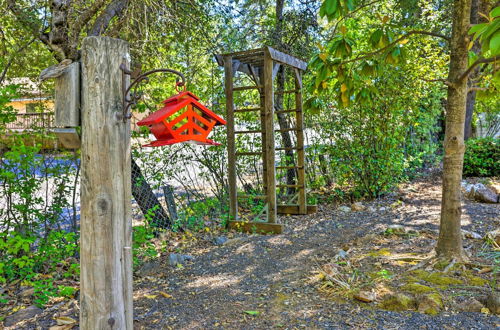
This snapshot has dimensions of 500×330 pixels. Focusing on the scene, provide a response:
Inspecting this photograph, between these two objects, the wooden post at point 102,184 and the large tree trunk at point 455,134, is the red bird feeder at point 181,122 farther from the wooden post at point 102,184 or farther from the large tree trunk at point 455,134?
the large tree trunk at point 455,134

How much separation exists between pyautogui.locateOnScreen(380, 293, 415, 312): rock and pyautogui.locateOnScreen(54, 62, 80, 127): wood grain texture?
93.3 inches

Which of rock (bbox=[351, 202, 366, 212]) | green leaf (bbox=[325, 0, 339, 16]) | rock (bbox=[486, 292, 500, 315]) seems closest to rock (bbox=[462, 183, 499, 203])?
rock (bbox=[351, 202, 366, 212])

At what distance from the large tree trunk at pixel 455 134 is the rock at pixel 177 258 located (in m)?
2.56

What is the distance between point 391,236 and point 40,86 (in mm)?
4421

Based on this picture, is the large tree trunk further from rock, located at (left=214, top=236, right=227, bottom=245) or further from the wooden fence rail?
the wooden fence rail

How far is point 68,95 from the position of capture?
2.06m

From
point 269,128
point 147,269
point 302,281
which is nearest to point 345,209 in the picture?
point 269,128

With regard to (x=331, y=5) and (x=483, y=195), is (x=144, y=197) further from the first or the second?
(x=483, y=195)

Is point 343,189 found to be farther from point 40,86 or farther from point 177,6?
point 40,86

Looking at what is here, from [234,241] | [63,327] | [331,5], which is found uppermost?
[331,5]

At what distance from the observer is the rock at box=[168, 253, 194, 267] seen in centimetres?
411

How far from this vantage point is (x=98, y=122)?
6.67ft

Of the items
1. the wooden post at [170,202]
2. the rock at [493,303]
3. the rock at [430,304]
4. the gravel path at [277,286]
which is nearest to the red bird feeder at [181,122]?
the gravel path at [277,286]

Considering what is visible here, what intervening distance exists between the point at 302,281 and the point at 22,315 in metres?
2.25
